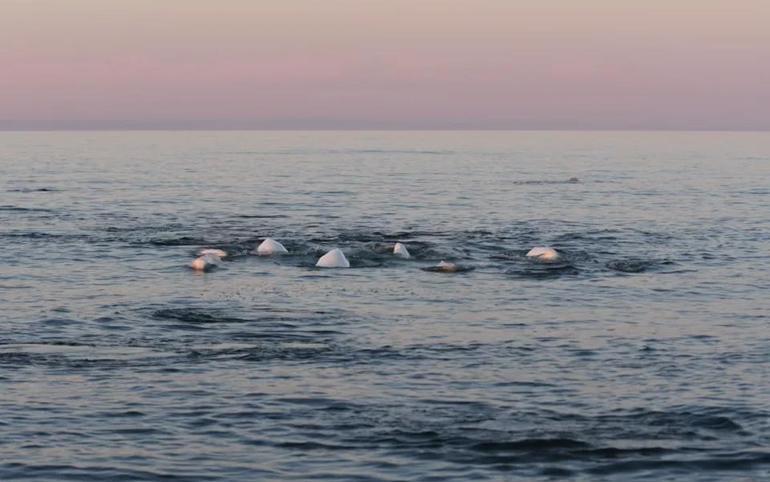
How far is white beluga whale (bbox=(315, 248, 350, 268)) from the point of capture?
136ft

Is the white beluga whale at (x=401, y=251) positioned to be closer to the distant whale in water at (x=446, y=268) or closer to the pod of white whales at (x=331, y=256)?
the pod of white whales at (x=331, y=256)

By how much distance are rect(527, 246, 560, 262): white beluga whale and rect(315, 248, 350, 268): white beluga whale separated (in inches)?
248

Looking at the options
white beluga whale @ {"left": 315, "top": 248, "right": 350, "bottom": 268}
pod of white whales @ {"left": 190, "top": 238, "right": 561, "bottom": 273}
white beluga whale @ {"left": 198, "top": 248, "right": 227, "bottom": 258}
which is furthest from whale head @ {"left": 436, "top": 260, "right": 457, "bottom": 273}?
white beluga whale @ {"left": 198, "top": 248, "right": 227, "bottom": 258}

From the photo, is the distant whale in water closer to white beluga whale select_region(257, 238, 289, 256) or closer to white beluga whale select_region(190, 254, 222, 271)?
white beluga whale select_region(257, 238, 289, 256)

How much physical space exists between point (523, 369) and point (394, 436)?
18.5 feet

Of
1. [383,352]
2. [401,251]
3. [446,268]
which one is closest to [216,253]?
[401,251]

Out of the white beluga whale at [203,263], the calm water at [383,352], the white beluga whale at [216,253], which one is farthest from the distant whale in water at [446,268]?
the white beluga whale at [216,253]

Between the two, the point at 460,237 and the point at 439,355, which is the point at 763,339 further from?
the point at 460,237

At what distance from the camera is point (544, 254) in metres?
43.0

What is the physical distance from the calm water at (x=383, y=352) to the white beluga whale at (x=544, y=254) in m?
0.49

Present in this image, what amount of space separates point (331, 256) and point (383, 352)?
15.4m

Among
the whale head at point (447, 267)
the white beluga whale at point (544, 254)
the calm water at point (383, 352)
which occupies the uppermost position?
the white beluga whale at point (544, 254)

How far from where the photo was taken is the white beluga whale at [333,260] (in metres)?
41.5

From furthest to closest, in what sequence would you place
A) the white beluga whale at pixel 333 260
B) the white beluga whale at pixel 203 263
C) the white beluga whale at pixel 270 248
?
the white beluga whale at pixel 270 248 < the white beluga whale at pixel 333 260 < the white beluga whale at pixel 203 263
